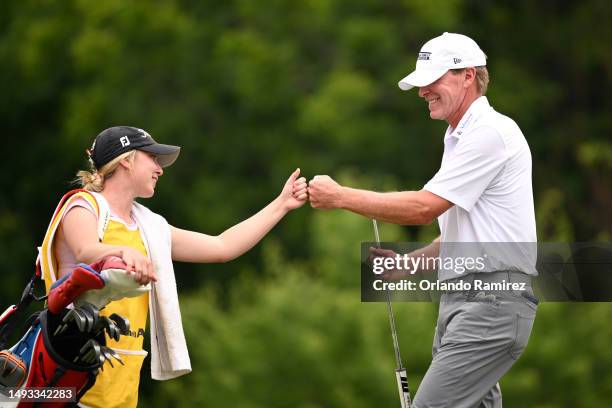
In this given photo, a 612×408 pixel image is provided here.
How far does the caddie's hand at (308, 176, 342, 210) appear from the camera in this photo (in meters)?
5.84

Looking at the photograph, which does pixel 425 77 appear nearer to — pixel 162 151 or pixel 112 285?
pixel 162 151

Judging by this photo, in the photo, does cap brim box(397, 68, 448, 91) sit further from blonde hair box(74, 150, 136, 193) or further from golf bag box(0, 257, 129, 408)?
golf bag box(0, 257, 129, 408)

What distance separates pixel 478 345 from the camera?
5.46 metres

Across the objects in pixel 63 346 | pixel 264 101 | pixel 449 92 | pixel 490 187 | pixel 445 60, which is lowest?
pixel 63 346

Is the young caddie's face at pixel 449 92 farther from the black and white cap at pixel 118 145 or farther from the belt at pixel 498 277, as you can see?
the black and white cap at pixel 118 145

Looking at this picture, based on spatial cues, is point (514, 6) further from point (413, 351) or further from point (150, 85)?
point (413, 351)

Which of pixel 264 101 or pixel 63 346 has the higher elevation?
pixel 264 101

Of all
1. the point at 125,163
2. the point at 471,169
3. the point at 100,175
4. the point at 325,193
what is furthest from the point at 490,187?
the point at 100,175

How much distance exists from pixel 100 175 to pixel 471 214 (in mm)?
1556

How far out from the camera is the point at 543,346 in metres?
15.6

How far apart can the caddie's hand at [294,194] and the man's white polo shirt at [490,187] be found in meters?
0.87

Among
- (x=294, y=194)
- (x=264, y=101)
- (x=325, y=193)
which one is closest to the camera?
(x=325, y=193)

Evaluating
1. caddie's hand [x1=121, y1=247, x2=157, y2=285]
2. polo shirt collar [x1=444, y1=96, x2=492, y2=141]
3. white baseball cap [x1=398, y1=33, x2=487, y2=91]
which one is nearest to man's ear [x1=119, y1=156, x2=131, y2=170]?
caddie's hand [x1=121, y1=247, x2=157, y2=285]

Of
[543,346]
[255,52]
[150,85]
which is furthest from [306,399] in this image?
[150,85]
